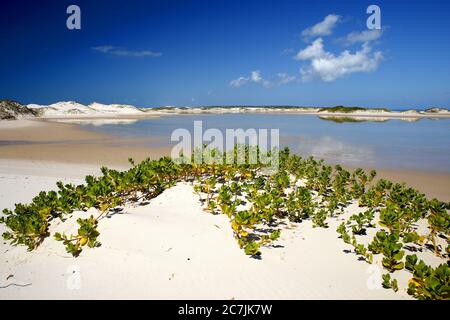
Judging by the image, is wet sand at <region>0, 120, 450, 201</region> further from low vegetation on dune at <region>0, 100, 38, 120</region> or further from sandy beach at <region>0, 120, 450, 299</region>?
low vegetation on dune at <region>0, 100, 38, 120</region>

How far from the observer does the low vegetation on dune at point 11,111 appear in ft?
128

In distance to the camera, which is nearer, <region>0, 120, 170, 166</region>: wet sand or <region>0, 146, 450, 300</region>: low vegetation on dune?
<region>0, 146, 450, 300</region>: low vegetation on dune

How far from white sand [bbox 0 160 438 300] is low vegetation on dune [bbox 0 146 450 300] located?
0.21 meters

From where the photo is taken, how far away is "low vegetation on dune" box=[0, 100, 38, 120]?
38888mm

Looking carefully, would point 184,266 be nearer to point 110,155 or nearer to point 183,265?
point 183,265

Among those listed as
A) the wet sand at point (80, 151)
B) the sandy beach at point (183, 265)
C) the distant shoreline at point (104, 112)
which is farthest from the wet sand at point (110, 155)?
the distant shoreline at point (104, 112)

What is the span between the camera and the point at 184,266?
4301 mm

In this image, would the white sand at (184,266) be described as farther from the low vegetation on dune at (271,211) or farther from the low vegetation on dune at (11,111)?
the low vegetation on dune at (11,111)

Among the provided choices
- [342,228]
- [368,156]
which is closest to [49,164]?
[342,228]

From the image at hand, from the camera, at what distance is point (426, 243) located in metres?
5.07

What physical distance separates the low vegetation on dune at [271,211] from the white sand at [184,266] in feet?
0.69

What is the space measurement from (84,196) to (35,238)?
1.18 metres


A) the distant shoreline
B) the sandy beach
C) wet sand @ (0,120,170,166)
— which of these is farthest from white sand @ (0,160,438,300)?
the distant shoreline

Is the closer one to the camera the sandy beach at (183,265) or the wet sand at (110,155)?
the sandy beach at (183,265)
